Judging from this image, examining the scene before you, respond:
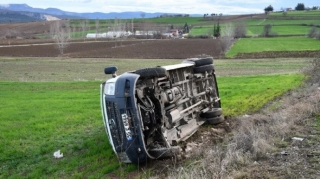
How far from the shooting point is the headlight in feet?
20.4

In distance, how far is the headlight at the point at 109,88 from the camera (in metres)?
6.21

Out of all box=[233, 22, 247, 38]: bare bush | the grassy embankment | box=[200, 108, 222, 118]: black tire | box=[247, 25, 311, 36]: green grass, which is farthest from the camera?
box=[233, 22, 247, 38]: bare bush

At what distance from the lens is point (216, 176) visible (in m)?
4.34

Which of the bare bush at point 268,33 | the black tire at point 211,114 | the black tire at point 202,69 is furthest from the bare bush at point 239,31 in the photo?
the black tire at point 211,114

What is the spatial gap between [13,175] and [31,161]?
24.2 inches

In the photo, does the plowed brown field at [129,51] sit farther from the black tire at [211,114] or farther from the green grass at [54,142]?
the black tire at [211,114]

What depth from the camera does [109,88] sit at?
6.39 metres

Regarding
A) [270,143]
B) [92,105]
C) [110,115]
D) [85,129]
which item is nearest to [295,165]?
[270,143]

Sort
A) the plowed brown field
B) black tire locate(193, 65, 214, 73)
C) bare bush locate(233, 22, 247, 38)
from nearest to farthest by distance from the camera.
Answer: black tire locate(193, 65, 214, 73), the plowed brown field, bare bush locate(233, 22, 247, 38)

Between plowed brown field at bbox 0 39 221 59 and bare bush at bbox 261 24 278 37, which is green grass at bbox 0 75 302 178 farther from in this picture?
bare bush at bbox 261 24 278 37

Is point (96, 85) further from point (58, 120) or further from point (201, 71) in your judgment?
point (201, 71)

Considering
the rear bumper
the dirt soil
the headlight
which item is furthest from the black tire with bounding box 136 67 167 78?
the dirt soil

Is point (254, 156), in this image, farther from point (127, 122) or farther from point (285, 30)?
point (285, 30)

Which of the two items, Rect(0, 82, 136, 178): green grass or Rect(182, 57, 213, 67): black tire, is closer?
Rect(0, 82, 136, 178): green grass
